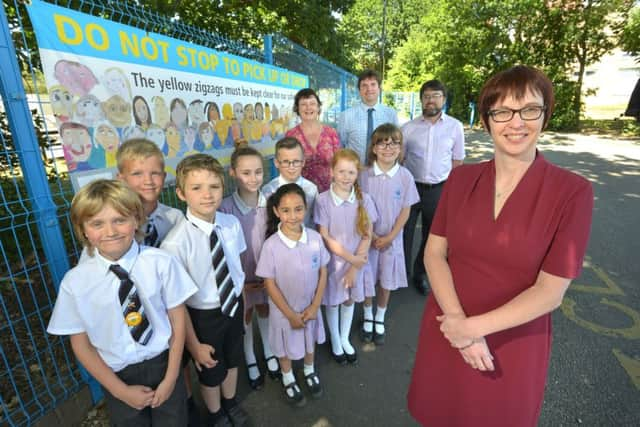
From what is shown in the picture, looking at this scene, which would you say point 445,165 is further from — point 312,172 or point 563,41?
point 563,41

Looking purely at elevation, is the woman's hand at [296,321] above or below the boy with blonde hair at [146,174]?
below

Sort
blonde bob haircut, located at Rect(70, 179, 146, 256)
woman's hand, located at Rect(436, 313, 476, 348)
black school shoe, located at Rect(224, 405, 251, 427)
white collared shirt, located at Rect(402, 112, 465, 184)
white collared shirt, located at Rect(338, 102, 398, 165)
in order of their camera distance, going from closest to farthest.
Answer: woman's hand, located at Rect(436, 313, 476, 348)
blonde bob haircut, located at Rect(70, 179, 146, 256)
black school shoe, located at Rect(224, 405, 251, 427)
white collared shirt, located at Rect(402, 112, 465, 184)
white collared shirt, located at Rect(338, 102, 398, 165)

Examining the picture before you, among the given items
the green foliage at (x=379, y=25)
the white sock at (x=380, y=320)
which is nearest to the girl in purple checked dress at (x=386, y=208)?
the white sock at (x=380, y=320)

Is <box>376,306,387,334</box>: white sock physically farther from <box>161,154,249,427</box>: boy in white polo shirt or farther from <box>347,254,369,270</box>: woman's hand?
<box>161,154,249,427</box>: boy in white polo shirt

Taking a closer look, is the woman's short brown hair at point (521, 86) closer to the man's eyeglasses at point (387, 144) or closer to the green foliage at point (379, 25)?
the man's eyeglasses at point (387, 144)

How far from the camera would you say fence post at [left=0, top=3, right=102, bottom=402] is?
5.30 ft

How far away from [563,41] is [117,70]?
70.2 feet

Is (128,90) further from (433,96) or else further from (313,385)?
(433,96)

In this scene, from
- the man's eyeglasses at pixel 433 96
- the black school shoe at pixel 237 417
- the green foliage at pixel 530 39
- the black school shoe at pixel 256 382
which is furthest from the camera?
the green foliage at pixel 530 39

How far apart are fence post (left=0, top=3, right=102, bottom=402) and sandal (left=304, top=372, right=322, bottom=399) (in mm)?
1695

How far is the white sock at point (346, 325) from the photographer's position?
268 cm

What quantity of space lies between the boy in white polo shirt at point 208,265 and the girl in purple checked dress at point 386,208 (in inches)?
51.7

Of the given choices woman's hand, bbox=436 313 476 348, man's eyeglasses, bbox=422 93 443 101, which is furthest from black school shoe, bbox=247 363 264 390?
man's eyeglasses, bbox=422 93 443 101

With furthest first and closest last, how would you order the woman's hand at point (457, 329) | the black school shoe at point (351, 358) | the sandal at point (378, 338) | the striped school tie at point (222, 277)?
the sandal at point (378, 338) → the black school shoe at point (351, 358) → the striped school tie at point (222, 277) → the woman's hand at point (457, 329)
